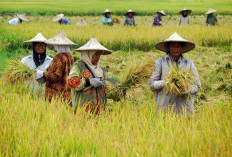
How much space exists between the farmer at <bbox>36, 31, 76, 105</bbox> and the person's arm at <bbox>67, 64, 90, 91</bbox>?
0.76 m

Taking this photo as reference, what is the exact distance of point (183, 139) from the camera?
2270 millimetres

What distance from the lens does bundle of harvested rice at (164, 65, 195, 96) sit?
10.0 ft

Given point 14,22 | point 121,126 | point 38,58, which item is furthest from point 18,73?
point 14,22

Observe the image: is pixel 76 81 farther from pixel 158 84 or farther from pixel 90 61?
Answer: pixel 158 84

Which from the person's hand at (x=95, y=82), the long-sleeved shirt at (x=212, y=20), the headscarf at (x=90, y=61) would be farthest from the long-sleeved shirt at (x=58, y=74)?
the long-sleeved shirt at (x=212, y=20)

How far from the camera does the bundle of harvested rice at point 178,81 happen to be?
306cm

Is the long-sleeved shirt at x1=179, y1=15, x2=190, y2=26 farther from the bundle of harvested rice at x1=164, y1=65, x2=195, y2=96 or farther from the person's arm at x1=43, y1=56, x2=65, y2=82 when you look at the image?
the bundle of harvested rice at x1=164, y1=65, x2=195, y2=96

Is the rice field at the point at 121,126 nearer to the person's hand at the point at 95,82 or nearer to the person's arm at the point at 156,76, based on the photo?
the person's arm at the point at 156,76

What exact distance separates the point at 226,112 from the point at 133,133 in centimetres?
97

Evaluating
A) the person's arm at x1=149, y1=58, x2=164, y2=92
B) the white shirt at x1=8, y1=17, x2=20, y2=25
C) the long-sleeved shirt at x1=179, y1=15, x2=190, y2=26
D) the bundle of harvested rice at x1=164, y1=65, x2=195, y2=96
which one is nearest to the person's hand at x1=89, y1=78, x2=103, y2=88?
the person's arm at x1=149, y1=58, x2=164, y2=92

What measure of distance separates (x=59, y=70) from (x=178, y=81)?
5.97 ft

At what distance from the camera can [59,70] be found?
4.16m

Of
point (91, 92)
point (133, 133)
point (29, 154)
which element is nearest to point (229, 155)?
point (133, 133)

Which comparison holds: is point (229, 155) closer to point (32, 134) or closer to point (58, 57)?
point (32, 134)
